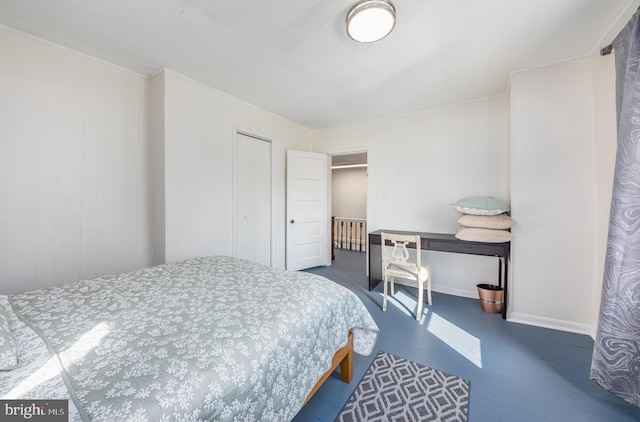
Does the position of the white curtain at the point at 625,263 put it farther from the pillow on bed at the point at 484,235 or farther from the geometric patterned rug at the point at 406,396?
the pillow on bed at the point at 484,235

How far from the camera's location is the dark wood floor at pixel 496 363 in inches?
57.1

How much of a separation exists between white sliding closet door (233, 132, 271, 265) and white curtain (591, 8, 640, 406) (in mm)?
3387

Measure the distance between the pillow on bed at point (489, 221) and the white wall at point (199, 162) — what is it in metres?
2.88

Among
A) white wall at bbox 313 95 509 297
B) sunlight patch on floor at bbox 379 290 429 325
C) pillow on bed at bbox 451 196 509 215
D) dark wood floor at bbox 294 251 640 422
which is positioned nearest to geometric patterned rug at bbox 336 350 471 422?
dark wood floor at bbox 294 251 640 422

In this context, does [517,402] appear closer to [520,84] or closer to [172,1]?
[520,84]

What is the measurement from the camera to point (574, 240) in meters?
2.28

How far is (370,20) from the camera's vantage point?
1681 mm

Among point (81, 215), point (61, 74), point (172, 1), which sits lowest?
point (81, 215)

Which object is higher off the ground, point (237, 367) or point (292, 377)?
point (237, 367)

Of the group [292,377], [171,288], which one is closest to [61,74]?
[171,288]

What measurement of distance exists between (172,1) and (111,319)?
6.63 ft

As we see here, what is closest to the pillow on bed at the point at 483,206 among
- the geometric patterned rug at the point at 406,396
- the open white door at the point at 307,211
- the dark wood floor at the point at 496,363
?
the dark wood floor at the point at 496,363

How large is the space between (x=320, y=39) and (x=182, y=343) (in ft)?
7.47

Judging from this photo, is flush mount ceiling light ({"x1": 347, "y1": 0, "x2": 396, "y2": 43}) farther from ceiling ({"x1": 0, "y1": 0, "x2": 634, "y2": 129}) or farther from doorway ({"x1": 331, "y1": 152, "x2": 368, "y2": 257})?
doorway ({"x1": 331, "y1": 152, "x2": 368, "y2": 257})
